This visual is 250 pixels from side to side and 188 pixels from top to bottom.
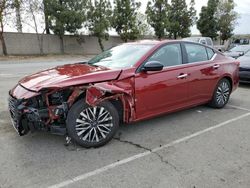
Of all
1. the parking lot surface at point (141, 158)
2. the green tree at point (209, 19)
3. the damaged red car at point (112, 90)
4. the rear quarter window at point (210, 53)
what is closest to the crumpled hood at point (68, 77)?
the damaged red car at point (112, 90)

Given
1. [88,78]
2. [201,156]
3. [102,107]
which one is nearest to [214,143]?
[201,156]

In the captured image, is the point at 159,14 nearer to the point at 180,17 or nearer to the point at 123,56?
the point at 180,17

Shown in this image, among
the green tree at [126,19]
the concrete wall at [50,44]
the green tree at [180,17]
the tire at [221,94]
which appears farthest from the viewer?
the green tree at [180,17]

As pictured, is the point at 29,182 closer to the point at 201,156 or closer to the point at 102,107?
the point at 102,107

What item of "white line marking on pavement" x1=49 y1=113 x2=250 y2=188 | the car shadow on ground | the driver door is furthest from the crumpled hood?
the car shadow on ground

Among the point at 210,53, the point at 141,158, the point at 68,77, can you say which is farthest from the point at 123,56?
the point at 210,53

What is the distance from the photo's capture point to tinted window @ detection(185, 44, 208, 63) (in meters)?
4.96

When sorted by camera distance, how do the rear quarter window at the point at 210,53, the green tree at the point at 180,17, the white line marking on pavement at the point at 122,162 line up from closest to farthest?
the white line marking on pavement at the point at 122,162 → the rear quarter window at the point at 210,53 → the green tree at the point at 180,17

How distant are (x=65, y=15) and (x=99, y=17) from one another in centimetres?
420

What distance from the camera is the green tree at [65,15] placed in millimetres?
25141

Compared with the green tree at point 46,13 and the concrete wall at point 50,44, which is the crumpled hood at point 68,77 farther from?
the green tree at point 46,13

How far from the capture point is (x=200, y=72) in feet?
16.4

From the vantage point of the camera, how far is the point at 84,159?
3334 mm

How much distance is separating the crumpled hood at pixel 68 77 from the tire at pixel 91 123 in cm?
33
